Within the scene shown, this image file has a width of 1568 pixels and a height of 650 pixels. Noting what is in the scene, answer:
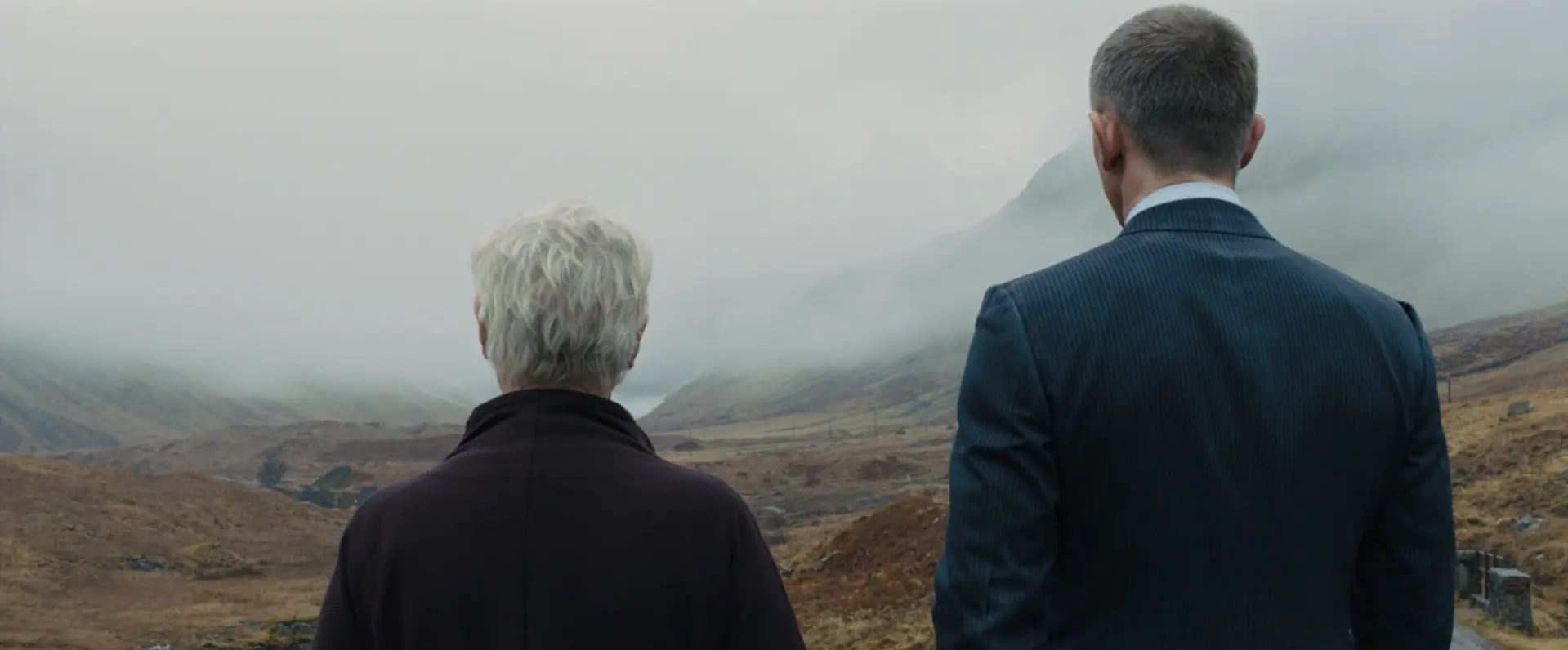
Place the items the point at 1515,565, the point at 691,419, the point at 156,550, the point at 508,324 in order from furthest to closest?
the point at 691,419, the point at 156,550, the point at 1515,565, the point at 508,324

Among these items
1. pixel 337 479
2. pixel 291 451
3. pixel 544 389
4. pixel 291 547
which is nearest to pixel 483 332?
pixel 544 389

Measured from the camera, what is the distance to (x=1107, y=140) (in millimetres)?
2354

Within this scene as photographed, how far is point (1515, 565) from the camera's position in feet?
69.2

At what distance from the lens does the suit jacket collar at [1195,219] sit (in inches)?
87.8

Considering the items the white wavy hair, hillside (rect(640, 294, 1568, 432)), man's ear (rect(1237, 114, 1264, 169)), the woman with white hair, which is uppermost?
man's ear (rect(1237, 114, 1264, 169))

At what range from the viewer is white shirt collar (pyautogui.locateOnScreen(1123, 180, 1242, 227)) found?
7.39 feet

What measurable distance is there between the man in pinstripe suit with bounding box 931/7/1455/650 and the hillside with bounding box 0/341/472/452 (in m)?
160

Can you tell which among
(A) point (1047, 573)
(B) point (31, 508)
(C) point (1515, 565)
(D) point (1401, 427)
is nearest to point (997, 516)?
(A) point (1047, 573)

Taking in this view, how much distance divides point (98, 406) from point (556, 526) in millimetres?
192654

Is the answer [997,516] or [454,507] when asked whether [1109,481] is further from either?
[454,507]

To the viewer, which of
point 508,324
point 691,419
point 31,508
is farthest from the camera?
point 691,419

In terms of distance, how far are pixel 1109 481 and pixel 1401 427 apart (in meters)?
0.64

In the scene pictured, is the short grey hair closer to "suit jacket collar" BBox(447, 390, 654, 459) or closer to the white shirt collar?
the white shirt collar

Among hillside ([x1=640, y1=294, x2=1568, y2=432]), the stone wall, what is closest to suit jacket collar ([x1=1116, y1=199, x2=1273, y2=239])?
the stone wall
